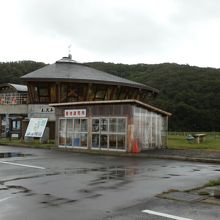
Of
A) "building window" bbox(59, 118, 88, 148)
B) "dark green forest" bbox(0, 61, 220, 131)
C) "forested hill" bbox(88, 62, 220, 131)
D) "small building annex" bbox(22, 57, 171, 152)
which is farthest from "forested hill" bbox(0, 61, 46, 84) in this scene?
"small building annex" bbox(22, 57, 171, 152)

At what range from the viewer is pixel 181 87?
79.6 metres

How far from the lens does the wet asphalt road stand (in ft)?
22.8

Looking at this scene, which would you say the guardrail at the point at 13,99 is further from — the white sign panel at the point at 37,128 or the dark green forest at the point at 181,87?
the dark green forest at the point at 181,87

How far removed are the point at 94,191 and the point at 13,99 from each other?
34.0 m

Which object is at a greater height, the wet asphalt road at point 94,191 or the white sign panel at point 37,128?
the white sign panel at point 37,128

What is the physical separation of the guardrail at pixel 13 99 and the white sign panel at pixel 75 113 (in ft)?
50.9

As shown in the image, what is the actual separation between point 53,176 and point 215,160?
794cm

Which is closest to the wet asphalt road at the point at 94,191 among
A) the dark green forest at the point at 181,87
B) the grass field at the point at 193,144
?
the grass field at the point at 193,144

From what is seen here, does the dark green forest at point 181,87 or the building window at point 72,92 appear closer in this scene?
the building window at point 72,92

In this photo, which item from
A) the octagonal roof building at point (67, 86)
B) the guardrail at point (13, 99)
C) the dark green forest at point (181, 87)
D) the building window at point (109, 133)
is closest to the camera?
the building window at point (109, 133)

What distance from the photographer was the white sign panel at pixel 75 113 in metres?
24.3

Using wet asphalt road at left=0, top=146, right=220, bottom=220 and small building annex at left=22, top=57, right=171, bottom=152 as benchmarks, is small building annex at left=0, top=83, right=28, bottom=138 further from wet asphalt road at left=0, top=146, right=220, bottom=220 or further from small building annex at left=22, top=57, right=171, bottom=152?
wet asphalt road at left=0, top=146, right=220, bottom=220

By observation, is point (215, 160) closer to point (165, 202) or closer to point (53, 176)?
point (53, 176)

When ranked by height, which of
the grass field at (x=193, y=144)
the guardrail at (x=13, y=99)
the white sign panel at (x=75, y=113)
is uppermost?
the guardrail at (x=13, y=99)
